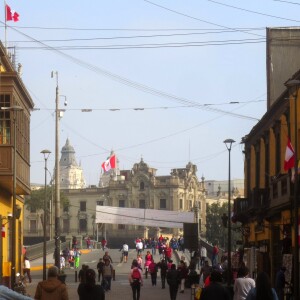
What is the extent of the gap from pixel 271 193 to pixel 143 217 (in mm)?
51456

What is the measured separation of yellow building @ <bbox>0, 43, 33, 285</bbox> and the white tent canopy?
45.4 metres

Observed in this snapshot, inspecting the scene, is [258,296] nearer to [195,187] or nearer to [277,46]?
[277,46]

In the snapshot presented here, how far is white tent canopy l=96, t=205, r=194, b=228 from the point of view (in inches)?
3465

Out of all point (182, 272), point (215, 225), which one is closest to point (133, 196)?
point (215, 225)

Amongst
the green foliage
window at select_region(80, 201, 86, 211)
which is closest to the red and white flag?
the green foliage

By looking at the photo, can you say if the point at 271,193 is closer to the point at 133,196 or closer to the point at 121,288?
the point at 121,288

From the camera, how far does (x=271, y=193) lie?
37719 millimetres

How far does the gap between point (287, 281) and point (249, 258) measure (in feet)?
53.3

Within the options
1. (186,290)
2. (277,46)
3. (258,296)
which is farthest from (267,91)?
(258,296)

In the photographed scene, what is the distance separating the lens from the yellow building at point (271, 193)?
3359 cm

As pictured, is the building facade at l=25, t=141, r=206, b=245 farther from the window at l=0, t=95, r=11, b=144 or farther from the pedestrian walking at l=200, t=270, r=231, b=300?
the pedestrian walking at l=200, t=270, r=231, b=300

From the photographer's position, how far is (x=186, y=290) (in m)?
44.6

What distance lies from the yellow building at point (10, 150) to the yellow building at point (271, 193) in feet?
29.3

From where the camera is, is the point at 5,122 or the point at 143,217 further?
the point at 143,217
